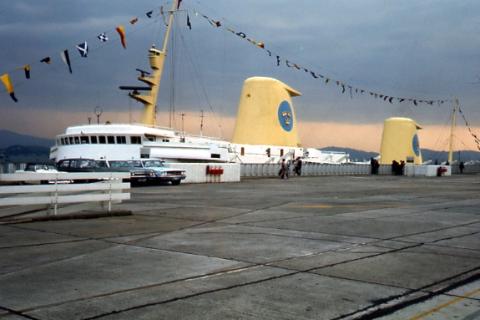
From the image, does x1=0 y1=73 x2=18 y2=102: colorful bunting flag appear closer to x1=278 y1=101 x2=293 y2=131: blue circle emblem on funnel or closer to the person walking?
the person walking

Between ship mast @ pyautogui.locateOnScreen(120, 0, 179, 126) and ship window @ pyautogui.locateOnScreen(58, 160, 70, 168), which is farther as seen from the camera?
ship mast @ pyautogui.locateOnScreen(120, 0, 179, 126)

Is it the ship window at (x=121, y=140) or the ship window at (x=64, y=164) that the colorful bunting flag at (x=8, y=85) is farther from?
the ship window at (x=121, y=140)

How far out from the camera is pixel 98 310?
16.6ft

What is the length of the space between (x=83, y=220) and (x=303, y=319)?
326 inches

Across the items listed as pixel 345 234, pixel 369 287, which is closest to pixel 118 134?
pixel 345 234

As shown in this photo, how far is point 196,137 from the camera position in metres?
45.2

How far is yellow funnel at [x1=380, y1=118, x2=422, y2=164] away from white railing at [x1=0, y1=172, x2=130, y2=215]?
6085 cm

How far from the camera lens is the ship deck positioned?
5289 mm

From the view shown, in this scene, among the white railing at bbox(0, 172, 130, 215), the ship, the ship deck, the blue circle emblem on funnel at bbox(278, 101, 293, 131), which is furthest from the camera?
the blue circle emblem on funnel at bbox(278, 101, 293, 131)

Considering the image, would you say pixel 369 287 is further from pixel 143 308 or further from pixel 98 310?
pixel 98 310

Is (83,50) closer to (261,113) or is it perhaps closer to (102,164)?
(102,164)

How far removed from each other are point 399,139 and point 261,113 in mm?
27594

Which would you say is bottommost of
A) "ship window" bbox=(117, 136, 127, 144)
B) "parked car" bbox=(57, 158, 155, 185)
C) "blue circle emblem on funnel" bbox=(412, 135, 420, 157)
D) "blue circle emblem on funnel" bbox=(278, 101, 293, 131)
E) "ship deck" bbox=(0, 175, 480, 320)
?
"ship deck" bbox=(0, 175, 480, 320)

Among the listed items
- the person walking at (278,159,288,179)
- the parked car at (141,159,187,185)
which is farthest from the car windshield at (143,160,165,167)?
the person walking at (278,159,288,179)
